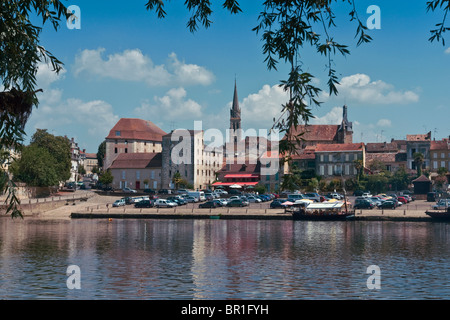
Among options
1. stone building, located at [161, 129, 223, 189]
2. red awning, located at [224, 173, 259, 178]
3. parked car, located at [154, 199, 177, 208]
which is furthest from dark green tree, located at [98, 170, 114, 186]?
parked car, located at [154, 199, 177, 208]

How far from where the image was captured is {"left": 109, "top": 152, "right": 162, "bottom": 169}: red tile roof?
446 ft

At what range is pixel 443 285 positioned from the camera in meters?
32.1

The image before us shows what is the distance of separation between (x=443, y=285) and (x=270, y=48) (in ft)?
79.9

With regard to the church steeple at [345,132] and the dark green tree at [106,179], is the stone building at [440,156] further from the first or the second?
the dark green tree at [106,179]

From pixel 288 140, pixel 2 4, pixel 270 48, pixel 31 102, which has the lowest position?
pixel 288 140

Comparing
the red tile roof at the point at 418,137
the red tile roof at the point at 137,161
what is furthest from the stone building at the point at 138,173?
the red tile roof at the point at 418,137

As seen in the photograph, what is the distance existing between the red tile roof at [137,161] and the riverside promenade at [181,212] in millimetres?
37173

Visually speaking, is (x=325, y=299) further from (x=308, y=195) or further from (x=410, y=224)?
(x=308, y=195)

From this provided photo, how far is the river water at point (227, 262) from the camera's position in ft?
99.1

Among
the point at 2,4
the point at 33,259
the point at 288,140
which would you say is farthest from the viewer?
the point at 33,259

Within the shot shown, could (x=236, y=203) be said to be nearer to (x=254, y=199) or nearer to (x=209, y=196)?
(x=254, y=199)

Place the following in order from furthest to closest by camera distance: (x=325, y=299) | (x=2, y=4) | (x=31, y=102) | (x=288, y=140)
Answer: (x=325, y=299)
(x=31, y=102)
(x=2, y=4)
(x=288, y=140)
